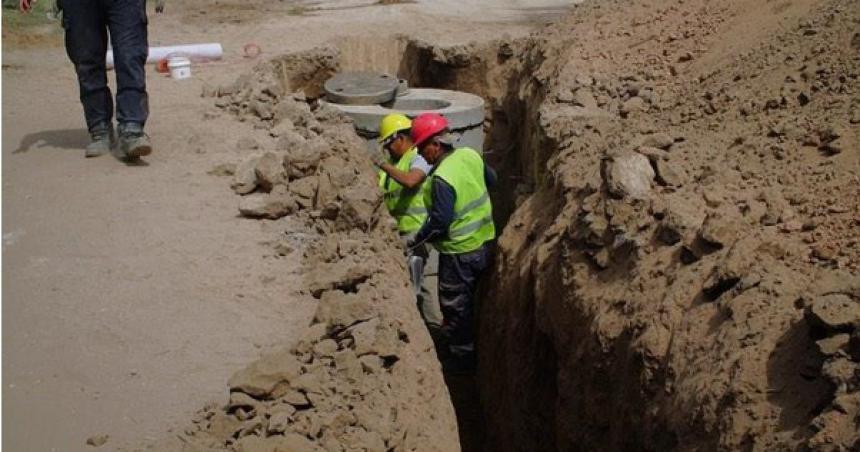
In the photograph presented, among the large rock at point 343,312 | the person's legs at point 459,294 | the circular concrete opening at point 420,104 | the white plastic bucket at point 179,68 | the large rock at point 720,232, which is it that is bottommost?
the person's legs at point 459,294

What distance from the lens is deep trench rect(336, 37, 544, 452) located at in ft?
29.0

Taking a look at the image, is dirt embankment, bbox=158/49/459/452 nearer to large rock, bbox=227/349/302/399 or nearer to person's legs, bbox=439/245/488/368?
large rock, bbox=227/349/302/399

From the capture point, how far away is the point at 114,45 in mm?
5883

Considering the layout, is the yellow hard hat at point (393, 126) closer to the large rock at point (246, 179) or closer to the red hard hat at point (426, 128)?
the red hard hat at point (426, 128)

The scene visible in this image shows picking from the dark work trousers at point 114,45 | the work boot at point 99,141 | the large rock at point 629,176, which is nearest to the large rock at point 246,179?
the dark work trousers at point 114,45

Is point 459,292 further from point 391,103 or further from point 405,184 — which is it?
point 391,103

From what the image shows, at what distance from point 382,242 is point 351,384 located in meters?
1.65

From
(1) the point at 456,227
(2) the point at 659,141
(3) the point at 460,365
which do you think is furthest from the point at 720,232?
(3) the point at 460,365

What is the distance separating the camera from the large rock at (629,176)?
16.8 feet

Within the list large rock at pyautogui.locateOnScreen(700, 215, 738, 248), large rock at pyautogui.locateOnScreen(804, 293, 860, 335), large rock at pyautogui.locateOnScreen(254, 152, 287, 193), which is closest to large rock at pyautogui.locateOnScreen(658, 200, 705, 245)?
large rock at pyautogui.locateOnScreen(700, 215, 738, 248)

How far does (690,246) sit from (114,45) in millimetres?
3803

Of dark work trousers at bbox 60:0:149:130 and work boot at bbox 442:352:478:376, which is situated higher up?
dark work trousers at bbox 60:0:149:130

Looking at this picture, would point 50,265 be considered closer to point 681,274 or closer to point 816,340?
point 681,274

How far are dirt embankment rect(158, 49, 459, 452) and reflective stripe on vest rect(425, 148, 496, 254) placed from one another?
0.62m
